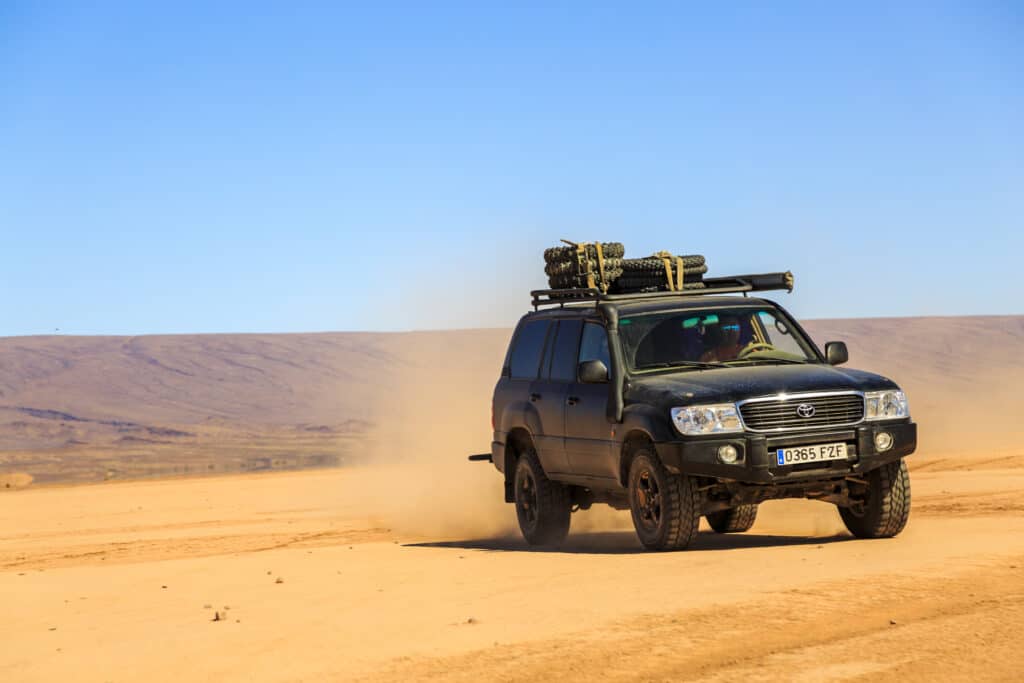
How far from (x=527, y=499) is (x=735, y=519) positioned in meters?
1.96

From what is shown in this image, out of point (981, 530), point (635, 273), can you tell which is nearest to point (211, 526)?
point (635, 273)

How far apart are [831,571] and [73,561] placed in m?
8.16

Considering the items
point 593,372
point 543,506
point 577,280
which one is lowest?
point 543,506

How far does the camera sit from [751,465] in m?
10.7

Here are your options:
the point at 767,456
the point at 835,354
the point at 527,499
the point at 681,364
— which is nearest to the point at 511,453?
the point at 527,499

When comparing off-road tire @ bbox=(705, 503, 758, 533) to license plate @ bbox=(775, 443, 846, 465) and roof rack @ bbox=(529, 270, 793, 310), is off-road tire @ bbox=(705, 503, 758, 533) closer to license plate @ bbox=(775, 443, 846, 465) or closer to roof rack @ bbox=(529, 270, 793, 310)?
roof rack @ bbox=(529, 270, 793, 310)

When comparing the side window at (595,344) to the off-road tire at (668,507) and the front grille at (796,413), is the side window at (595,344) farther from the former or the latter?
the front grille at (796,413)

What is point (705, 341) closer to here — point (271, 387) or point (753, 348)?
point (753, 348)

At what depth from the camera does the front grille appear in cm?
1076

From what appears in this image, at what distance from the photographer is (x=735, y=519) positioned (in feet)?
45.0

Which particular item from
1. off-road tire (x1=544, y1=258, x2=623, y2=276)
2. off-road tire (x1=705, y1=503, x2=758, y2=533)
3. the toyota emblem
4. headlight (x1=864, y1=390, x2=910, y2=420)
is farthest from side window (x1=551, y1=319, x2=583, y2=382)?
headlight (x1=864, y1=390, x2=910, y2=420)

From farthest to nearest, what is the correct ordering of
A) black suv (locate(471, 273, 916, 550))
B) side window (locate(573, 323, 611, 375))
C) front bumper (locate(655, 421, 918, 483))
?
1. side window (locate(573, 323, 611, 375))
2. black suv (locate(471, 273, 916, 550))
3. front bumper (locate(655, 421, 918, 483))

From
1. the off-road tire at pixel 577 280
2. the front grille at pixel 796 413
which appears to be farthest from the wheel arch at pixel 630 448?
the off-road tire at pixel 577 280

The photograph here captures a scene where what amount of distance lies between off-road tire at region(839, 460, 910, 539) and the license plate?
22.2 inches
